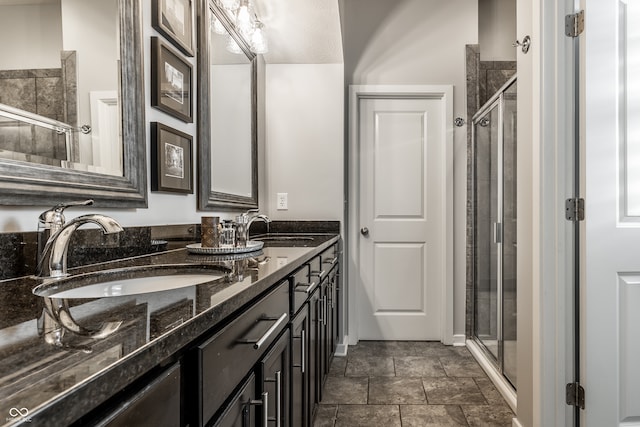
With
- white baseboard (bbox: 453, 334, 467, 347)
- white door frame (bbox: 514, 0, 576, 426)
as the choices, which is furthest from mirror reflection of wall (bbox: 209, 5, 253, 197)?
white baseboard (bbox: 453, 334, 467, 347)

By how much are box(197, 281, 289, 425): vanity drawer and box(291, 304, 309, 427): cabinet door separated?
0.92 feet

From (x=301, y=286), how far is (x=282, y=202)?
1.61 m

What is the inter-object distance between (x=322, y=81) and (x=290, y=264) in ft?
6.76

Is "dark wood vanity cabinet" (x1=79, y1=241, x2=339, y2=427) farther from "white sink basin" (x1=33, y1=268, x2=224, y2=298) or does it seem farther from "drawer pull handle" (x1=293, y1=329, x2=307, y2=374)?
"white sink basin" (x1=33, y1=268, x2=224, y2=298)

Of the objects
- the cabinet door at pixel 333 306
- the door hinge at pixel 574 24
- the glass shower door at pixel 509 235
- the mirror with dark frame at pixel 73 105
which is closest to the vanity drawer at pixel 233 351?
the mirror with dark frame at pixel 73 105

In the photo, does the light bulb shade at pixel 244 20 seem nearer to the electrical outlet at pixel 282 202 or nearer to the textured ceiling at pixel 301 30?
the textured ceiling at pixel 301 30

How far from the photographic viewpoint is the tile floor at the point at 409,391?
2016mm

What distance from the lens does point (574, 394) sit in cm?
163

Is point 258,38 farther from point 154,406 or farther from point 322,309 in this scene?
point 154,406

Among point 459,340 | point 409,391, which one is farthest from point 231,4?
point 459,340

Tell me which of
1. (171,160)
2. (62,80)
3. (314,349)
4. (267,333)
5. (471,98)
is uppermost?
(471,98)

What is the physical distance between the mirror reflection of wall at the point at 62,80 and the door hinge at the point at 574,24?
5.41 feet

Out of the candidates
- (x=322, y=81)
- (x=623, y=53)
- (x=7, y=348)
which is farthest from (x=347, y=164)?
(x=7, y=348)

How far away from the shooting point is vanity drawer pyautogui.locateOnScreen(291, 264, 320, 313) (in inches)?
50.9
